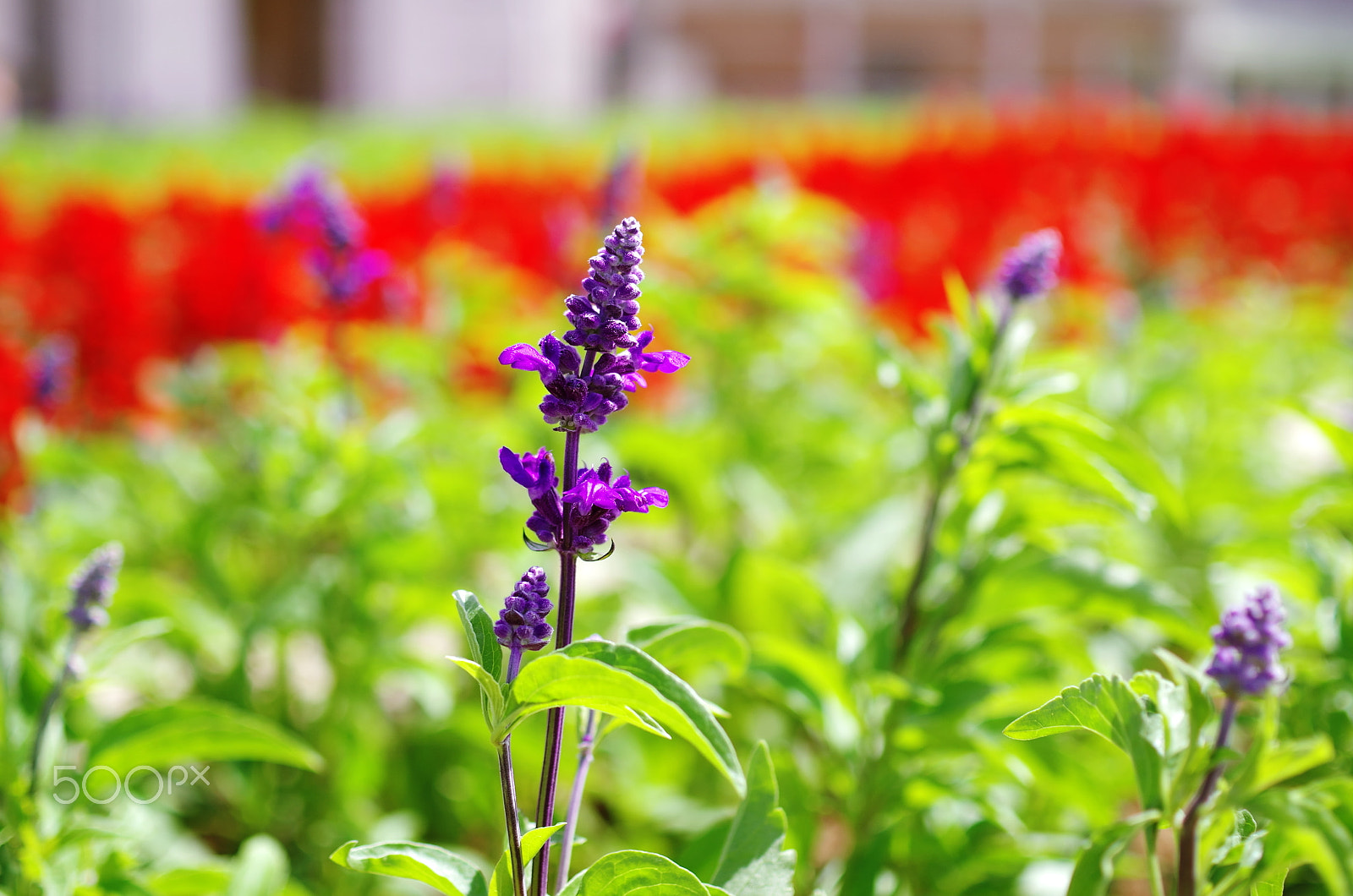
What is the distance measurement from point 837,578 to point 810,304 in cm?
76

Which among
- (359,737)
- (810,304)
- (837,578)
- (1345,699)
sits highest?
(810,304)

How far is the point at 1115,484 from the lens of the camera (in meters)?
1.31

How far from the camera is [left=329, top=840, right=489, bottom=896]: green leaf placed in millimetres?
900

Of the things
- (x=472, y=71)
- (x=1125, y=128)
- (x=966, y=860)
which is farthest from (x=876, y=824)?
(x=472, y=71)

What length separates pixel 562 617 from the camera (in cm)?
89

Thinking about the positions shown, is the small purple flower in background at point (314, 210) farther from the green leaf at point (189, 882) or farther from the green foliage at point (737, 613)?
the green leaf at point (189, 882)

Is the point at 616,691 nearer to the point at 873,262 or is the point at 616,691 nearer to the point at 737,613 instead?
the point at 737,613

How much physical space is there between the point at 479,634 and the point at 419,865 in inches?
8.5

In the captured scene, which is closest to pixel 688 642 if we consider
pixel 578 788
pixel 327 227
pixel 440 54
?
pixel 578 788

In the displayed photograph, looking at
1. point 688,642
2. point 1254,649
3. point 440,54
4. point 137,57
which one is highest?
point 440,54

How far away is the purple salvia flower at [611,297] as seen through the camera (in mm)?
820

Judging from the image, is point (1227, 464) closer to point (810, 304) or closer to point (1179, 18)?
point (810, 304)

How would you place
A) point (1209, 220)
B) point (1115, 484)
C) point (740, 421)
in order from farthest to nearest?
point (1209, 220) → point (740, 421) → point (1115, 484)

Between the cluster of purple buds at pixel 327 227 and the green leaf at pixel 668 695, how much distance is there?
4.19 feet
